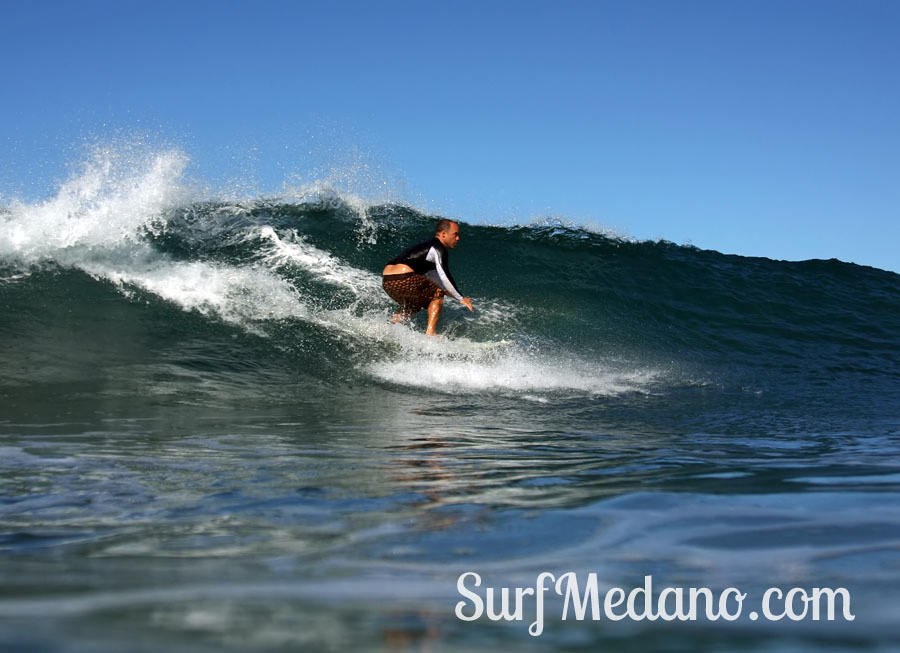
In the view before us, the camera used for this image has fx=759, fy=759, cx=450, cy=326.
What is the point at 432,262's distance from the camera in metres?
8.30

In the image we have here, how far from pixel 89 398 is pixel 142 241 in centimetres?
551

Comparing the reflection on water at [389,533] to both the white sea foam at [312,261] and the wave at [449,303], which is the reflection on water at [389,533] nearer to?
the wave at [449,303]

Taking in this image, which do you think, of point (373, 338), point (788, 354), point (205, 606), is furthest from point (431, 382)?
point (205, 606)

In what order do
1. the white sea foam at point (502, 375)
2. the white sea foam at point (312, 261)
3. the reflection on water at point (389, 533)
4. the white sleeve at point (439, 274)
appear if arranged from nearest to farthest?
1. the reflection on water at point (389, 533)
2. the white sea foam at point (502, 375)
3. the white sleeve at point (439, 274)
4. the white sea foam at point (312, 261)

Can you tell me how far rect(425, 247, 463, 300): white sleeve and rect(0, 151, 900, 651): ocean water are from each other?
573mm

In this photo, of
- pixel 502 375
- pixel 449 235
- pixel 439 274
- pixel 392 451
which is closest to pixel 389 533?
pixel 392 451

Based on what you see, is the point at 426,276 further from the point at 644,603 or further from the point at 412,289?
the point at 644,603

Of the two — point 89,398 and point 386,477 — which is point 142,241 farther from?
point 386,477

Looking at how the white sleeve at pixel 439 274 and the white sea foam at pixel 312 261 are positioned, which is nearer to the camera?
the white sleeve at pixel 439 274

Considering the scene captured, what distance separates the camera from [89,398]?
521cm

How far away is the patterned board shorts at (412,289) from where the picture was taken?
839cm

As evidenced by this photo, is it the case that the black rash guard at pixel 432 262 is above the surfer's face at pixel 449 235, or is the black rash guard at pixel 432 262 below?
below

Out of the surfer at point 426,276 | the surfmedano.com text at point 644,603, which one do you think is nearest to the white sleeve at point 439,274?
the surfer at point 426,276

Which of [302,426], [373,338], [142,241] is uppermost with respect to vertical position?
[142,241]
